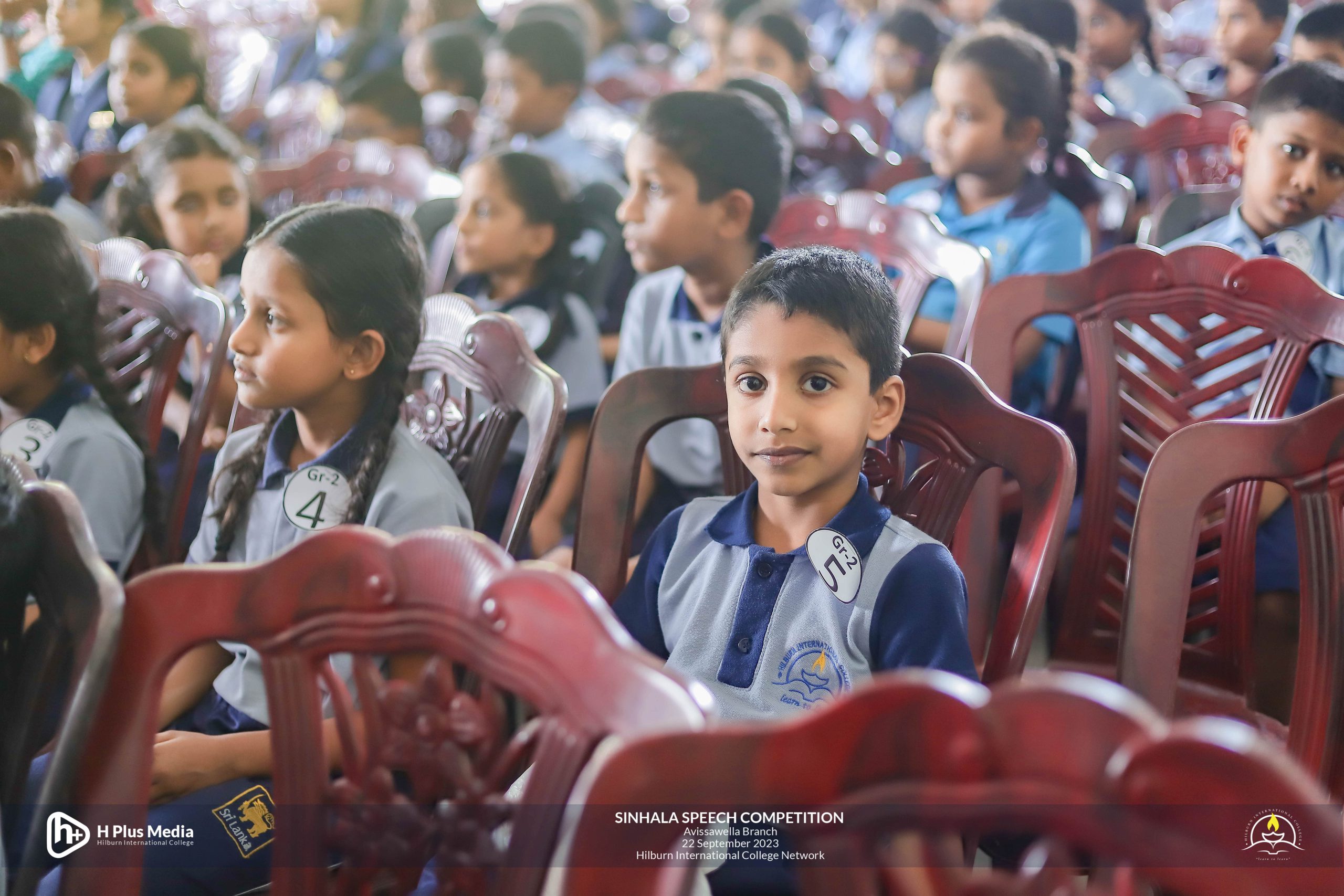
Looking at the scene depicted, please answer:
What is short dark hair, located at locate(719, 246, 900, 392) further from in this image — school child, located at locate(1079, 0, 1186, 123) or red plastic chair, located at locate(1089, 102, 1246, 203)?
school child, located at locate(1079, 0, 1186, 123)

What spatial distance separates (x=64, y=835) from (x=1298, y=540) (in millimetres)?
996

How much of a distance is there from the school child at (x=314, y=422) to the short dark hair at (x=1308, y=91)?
136 cm

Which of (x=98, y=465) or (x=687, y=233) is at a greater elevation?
(x=687, y=233)

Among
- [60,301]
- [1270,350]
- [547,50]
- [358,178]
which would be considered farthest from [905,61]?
[60,301]

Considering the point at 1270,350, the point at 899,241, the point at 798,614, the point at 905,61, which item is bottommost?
the point at 798,614

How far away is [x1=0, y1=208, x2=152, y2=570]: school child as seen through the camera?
137 cm

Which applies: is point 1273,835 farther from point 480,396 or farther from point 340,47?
point 340,47

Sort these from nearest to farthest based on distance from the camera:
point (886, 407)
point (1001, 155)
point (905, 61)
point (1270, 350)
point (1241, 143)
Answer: point (886, 407)
point (1270, 350)
point (1241, 143)
point (1001, 155)
point (905, 61)

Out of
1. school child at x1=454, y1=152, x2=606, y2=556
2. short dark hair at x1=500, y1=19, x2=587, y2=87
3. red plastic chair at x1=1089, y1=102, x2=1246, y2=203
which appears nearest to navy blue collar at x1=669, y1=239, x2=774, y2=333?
school child at x1=454, y1=152, x2=606, y2=556

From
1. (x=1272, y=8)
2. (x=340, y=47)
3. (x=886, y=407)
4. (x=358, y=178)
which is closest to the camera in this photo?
(x=886, y=407)

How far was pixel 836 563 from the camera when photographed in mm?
985

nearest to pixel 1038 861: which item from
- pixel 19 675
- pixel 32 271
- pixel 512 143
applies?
pixel 19 675

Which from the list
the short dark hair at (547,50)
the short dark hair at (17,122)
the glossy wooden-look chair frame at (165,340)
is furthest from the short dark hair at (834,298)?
the short dark hair at (547,50)

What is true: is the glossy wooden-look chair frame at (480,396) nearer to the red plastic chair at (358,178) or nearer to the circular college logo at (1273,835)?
the circular college logo at (1273,835)
